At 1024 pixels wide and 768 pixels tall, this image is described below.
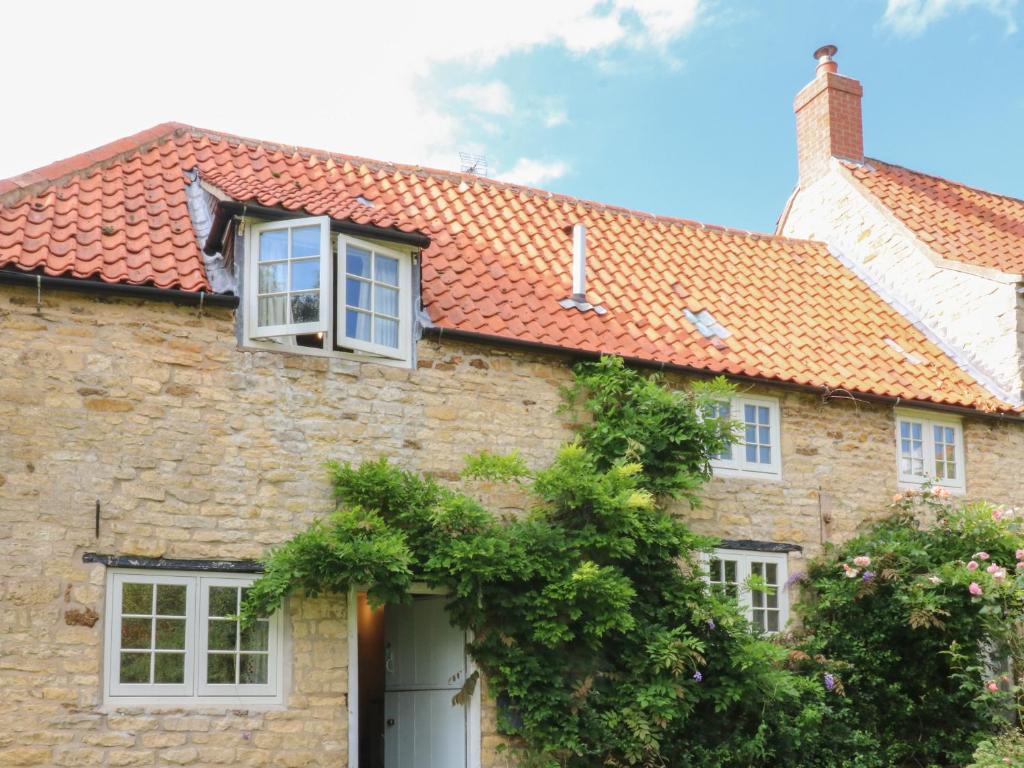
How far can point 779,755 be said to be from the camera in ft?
41.0

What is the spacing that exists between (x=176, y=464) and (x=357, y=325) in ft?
7.36

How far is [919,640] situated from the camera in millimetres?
13500

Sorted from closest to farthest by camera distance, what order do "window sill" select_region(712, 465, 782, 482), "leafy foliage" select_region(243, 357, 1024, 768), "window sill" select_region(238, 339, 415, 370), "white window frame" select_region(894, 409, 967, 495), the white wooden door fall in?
"leafy foliage" select_region(243, 357, 1024, 768) → "window sill" select_region(238, 339, 415, 370) → the white wooden door → "window sill" select_region(712, 465, 782, 482) → "white window frame" select_region(894, 409, 967, 495)

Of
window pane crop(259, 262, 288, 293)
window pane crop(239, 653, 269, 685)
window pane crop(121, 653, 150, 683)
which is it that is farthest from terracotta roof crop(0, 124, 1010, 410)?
window pane crop(239, 653, 269, 685)

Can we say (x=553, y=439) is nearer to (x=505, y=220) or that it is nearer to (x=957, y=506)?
(x=505, y=220)

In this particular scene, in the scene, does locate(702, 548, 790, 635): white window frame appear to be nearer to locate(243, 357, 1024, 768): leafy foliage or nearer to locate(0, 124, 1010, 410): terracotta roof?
locate(243, 357, 1024, 768): leafy foliage

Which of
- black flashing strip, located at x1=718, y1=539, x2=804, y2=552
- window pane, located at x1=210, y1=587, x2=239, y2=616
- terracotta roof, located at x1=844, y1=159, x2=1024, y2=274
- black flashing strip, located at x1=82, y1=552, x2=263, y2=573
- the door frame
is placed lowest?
the door frame

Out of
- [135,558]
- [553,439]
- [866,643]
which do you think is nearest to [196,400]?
[135,558]

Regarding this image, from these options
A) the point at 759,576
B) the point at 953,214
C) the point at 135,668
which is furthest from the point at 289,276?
the point at 953,214

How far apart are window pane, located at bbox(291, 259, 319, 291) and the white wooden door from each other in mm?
3430

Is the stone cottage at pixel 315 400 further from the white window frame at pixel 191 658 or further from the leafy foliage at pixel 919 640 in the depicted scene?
the leafy foliage at pixel 919 640

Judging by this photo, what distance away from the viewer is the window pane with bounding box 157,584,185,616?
10.7 meters

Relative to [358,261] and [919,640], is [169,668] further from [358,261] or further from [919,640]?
[919,640]

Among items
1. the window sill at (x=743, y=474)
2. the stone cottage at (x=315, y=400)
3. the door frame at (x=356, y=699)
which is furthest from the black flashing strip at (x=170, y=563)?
the window sill at (x=743, y=474)
